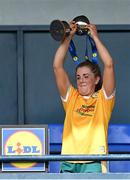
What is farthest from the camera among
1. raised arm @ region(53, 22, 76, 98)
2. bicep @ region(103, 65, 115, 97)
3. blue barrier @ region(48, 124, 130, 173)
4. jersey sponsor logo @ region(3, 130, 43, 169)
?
blue barrier @ region(48, 124, 130, 173)

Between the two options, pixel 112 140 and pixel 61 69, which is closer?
pixel 61 69

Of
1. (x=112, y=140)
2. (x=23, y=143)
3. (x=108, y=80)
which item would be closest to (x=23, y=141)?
(x=23, y=143)

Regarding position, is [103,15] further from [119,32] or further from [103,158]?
[103,158]

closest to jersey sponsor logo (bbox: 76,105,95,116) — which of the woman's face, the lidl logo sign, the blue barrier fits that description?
the woman's face

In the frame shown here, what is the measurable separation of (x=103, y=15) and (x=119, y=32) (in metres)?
0.27

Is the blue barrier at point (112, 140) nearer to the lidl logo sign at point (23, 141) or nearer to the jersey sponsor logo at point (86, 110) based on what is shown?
the lidl logo sign at point (23, 141)

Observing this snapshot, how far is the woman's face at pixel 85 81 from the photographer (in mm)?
5383

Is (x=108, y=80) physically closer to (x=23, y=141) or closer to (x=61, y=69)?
(x=61, y=69)

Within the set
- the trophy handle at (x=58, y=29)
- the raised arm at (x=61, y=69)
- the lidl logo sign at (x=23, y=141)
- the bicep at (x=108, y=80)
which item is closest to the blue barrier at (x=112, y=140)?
the lidl logo sign at (x=23, y=141)

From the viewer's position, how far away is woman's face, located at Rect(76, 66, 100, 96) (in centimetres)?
538

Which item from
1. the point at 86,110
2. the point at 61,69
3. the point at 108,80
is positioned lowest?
the point at 86,110

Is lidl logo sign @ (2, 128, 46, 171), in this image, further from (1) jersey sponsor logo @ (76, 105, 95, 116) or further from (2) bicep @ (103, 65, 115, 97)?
(2) bicep @ (103, 65, 115, 97)

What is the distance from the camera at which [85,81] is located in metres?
5.39

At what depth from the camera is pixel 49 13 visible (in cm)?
732
